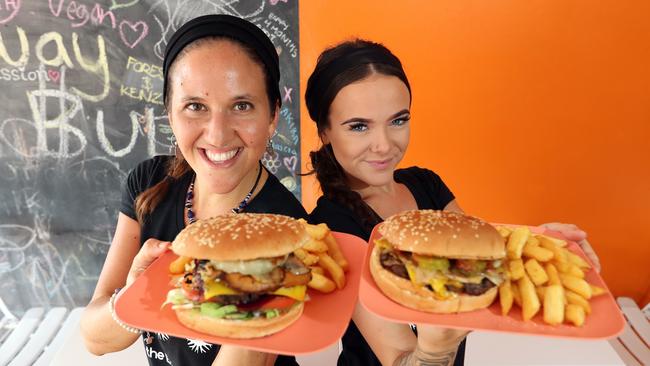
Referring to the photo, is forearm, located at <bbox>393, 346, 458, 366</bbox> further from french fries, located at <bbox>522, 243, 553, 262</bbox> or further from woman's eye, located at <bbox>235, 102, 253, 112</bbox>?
woman's eye, located at <bbox>235, 102, 253, 112</bbox>

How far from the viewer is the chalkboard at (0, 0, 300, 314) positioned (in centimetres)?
425

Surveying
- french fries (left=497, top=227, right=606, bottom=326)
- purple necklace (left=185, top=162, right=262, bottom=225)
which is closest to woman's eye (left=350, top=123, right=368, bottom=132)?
purple necklace (left=185, top=162, right=262, bottom=225)

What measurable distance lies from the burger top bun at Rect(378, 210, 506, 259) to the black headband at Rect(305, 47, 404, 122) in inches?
33.5

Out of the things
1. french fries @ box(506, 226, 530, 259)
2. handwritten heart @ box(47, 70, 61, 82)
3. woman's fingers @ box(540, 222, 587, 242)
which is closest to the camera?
french fries @ box(506, 226, 530, 259)

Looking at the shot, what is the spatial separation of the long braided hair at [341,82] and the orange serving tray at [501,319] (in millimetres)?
573

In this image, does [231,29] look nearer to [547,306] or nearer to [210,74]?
[210,74]

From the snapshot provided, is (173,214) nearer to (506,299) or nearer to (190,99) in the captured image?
(190,99)

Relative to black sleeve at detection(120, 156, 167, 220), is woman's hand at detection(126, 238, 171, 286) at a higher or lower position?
lower

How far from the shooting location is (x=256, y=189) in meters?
2.22

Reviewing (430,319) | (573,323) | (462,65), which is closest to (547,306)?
(573,323)

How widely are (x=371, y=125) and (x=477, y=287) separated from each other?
1.00 m

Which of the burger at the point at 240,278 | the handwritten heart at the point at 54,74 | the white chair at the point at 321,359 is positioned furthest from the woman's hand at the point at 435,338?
the handwritten heart at the point at 54,74

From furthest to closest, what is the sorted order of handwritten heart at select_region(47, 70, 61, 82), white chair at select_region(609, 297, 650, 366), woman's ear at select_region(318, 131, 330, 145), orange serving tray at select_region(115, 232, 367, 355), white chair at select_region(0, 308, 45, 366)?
handwritten heart at select_region(47, 70, 61, 82) → white chair at select_region(0, 308, 45, 366) → white chair at select_region(609, 297, 650, 366) → woman's ear at select_region(318, 131, 330, 145) → orange serving tray at select_region(115, 232, 367, 355)

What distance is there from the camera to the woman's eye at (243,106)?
192cm
